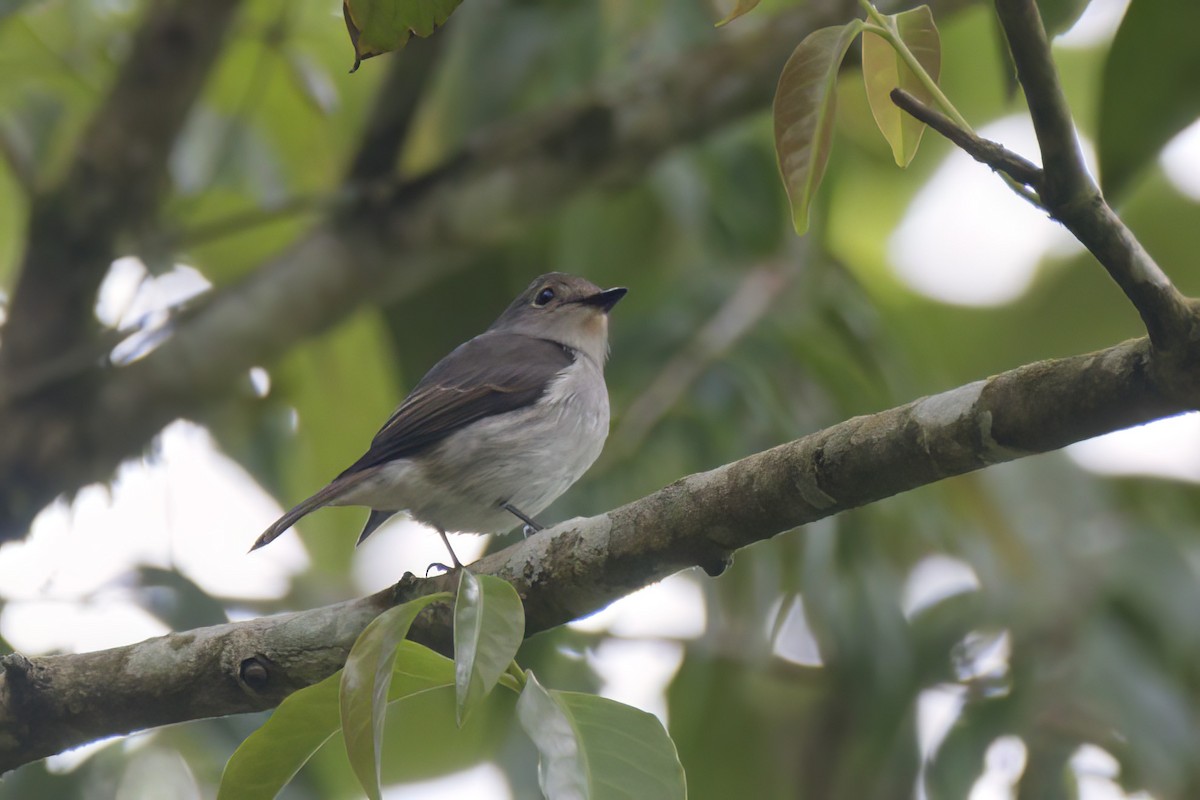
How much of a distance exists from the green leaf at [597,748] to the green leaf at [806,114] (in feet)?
2.68

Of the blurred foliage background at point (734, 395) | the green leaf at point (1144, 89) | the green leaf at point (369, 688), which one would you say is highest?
the green leaf at point (1144, 89)

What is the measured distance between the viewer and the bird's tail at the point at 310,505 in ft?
12.5

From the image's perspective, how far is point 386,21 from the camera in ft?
6.13

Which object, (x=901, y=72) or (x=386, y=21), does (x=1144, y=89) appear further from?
(x=386, y=21)

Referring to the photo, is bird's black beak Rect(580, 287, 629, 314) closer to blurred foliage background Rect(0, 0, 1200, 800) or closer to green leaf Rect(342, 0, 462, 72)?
blurred foliage background Rect(0, 0, 1200, 800)

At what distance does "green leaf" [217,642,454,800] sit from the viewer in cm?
217

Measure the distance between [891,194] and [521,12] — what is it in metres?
2.55

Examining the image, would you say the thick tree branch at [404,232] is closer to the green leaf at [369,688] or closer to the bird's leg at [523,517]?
the bird's leg at [523,517]

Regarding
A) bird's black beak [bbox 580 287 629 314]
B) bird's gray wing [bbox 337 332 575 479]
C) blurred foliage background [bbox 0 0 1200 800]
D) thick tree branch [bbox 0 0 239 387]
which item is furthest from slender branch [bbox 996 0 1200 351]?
thick tree branch [bbox 0 0 239 387]

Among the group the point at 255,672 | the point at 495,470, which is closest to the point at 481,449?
the point at 495,470

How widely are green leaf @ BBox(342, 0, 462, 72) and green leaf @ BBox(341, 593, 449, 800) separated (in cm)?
81

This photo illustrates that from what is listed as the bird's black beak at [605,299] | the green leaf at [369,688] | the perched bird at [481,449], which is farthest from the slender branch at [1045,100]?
the bird's black beak at [605,299]

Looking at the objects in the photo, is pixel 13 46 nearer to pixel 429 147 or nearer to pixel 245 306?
pixel 245 306

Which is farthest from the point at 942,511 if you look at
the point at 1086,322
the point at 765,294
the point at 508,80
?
the point at 508,80
